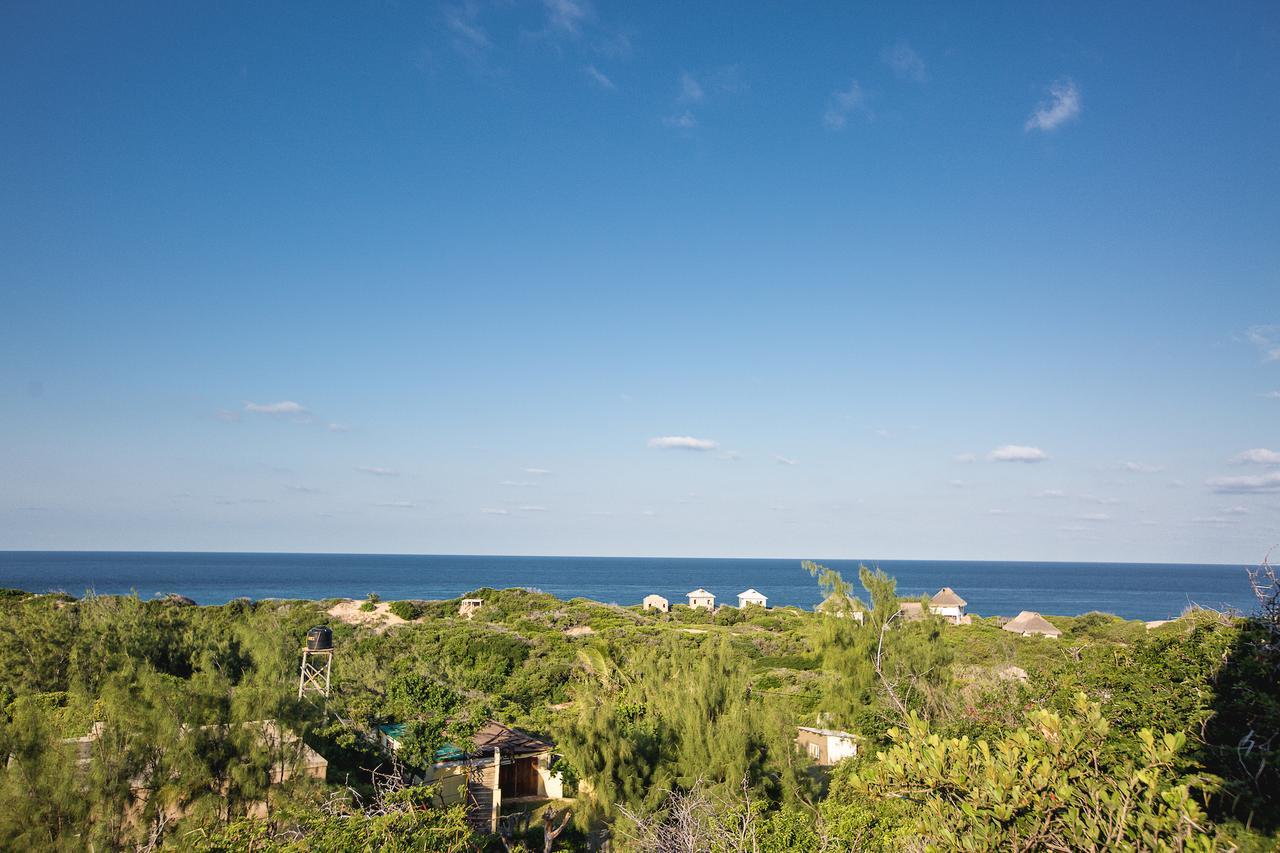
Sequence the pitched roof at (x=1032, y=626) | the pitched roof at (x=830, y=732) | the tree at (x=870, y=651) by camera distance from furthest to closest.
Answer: the pitched roof at (x=1032, y=626) → the pitched roof at (x=830, y=732) → the tree at (x=870, y=651)

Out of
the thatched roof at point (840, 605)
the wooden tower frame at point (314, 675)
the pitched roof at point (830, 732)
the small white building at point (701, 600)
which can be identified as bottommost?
the small white building at point (701, 600)

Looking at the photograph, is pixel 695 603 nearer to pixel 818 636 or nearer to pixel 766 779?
pixel 818 636

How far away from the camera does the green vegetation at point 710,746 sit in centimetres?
354

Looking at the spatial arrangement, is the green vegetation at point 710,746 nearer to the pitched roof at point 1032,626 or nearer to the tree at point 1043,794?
the tree at point 1043,794

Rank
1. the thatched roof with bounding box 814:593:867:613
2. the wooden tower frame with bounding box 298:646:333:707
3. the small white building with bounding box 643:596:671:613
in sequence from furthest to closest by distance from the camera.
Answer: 1. the small white building with bounding box 643:596:671:613
2. the thatched roof with bounding box 814:593:867:613
3. the wooden tower frame with bounding box 298:646:333:707

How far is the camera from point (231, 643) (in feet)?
62.7

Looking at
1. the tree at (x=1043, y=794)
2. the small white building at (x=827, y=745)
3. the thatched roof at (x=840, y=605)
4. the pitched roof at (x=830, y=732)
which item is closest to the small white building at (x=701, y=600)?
the pitched roof at (x=830, y=732)

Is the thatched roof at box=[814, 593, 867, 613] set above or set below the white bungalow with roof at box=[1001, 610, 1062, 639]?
above

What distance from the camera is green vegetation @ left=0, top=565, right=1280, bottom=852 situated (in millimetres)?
3541

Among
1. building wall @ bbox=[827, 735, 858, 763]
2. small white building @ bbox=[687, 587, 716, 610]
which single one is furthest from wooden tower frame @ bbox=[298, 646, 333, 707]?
small white building @ bbox=[687, 587, 716, 610]

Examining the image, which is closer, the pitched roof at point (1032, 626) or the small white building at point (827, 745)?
the small white building at point (827, 745)

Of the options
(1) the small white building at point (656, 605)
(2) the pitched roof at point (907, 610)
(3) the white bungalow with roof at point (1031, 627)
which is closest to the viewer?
(2) the pitched roof at point (907, 610)

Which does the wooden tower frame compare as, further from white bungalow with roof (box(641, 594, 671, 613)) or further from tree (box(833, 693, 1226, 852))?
white bungalow with roof (box(641, 594, 671, 613))

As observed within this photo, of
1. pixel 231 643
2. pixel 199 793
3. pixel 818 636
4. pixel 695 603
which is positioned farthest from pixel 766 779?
pixel 695 603
